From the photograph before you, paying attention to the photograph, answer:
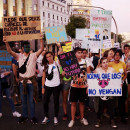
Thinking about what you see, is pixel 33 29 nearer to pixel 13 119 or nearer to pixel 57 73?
pixel 57 73

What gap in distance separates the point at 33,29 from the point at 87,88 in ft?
6.56

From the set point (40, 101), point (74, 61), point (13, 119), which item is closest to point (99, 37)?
point (40, 101)

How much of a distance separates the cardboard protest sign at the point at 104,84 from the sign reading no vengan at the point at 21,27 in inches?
71.5

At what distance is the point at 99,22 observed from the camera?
9602 mm

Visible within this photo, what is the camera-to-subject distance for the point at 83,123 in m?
6.02

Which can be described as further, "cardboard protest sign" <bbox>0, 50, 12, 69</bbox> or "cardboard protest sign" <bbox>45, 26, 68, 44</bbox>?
"cardboard protest sign" <bbox>45, 26, 68, 44</bbox>

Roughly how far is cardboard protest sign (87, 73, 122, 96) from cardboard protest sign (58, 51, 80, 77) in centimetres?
36

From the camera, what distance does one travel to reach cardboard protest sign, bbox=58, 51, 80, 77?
19.1 ft

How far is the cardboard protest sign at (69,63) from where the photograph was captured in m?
5.82

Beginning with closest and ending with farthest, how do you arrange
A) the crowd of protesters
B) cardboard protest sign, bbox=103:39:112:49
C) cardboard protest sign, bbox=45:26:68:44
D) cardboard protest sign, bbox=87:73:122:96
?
1. cardboard protest sign, bbox=87:73:122:96
2. the crowd of protesters
3. cardboard protest sign, bbox=45:26:68:44
4. cardboard protest sign, bbox=103:39:112:49

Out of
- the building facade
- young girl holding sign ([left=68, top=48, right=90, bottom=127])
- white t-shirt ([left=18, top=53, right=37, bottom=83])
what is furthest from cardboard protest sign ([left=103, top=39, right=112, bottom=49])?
the building facade

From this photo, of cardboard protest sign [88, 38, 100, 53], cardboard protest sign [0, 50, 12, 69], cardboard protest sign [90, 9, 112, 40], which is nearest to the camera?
cardboard protest sign [0, 50, 12, 69]

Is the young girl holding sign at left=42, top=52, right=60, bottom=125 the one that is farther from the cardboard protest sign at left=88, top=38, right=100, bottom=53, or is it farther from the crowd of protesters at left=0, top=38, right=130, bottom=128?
the cardboard protest sign at left=88, top=38, right=100, bottom=53

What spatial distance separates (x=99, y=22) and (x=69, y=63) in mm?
4193
